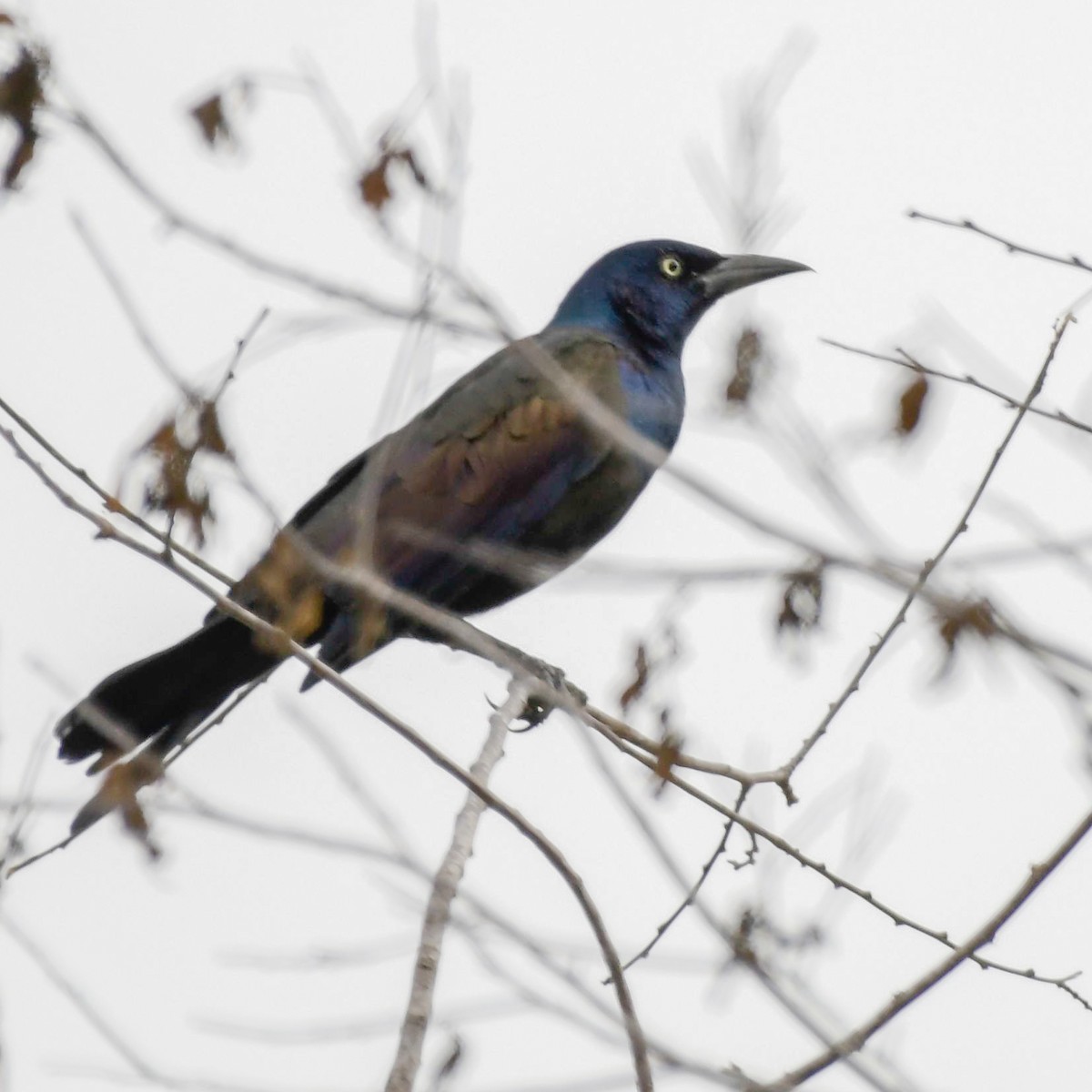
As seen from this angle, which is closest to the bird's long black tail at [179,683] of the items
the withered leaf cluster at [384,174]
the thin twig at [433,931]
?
the thin twig at [433,931]

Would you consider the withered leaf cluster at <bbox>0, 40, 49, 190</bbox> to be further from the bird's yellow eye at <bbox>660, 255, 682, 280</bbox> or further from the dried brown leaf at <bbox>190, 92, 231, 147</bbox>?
the bird's yellow eye at <bbox>660, 255, 682, 280</bbox>

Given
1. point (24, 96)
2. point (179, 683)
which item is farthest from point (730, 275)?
point (24, 96)

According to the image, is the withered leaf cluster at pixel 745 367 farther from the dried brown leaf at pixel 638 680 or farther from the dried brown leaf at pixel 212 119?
the dried brown leaf at pixel 212 119

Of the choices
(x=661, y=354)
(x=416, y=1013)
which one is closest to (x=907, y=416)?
(x=416, y=1013)

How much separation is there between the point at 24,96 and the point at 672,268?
12.1ft

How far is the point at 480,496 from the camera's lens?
5.13m

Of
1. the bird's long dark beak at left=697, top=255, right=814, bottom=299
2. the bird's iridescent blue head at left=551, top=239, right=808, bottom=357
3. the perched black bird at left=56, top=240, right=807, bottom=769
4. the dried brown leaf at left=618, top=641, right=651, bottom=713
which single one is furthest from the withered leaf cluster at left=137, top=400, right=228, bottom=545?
the bird's long dark beak at left=697, top=255, right=814, bottom=299

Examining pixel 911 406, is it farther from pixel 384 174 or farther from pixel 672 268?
pixel 672 268

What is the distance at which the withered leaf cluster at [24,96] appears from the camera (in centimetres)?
246

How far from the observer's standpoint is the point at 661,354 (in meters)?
5.73

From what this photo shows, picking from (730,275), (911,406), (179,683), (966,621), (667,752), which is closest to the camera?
(966,621)

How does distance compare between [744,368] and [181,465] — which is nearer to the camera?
[744,368]

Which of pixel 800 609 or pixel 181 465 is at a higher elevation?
pixel 800 609

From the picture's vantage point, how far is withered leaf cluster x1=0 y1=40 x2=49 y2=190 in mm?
2461
